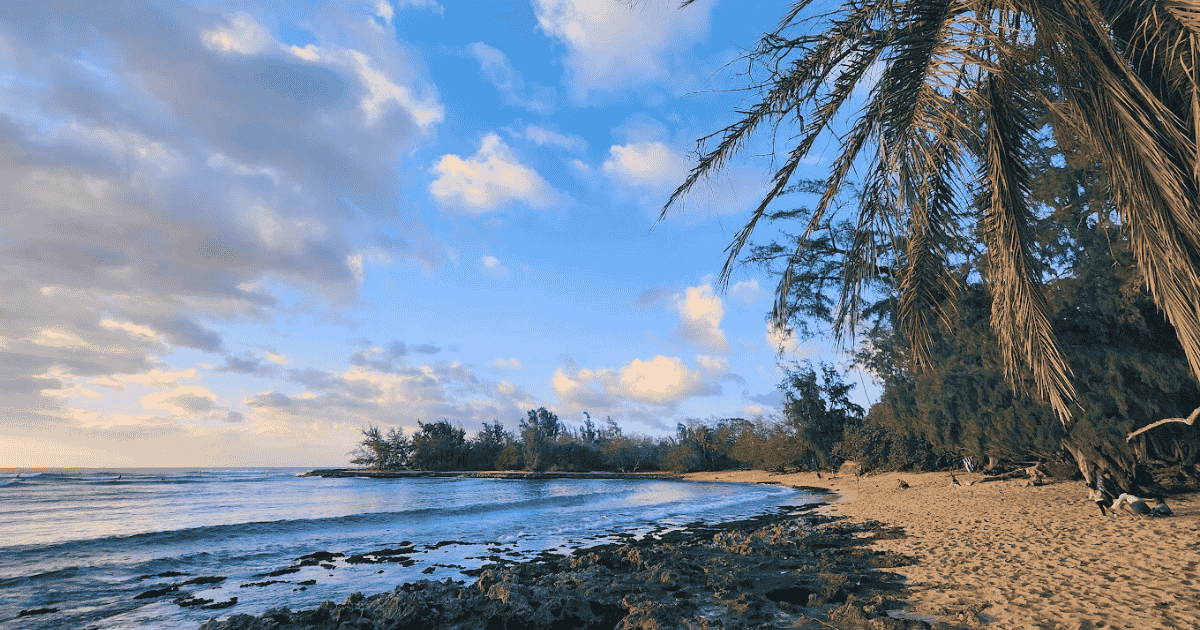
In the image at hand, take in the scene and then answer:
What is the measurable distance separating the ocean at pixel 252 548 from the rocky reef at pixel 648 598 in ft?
5.61

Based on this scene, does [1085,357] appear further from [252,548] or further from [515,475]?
[515,475]

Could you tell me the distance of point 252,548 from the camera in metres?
13.3

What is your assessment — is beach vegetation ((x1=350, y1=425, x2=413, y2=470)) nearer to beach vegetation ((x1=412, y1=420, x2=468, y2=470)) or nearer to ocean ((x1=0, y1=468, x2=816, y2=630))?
beach vegetation ((x1=412, y1=420, x2=468, y2=470))

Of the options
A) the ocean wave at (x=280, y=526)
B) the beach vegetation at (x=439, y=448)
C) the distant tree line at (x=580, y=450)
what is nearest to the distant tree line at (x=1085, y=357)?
the ocean wave at (x=280, y=526)

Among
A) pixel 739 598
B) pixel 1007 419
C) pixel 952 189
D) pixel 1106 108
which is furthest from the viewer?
pixel 1007 419

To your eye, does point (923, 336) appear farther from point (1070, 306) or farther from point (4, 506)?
point (4, 506)

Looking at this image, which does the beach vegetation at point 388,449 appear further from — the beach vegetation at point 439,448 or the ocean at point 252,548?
the ocean at point 252,548

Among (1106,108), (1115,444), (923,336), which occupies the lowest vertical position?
(1115,444)

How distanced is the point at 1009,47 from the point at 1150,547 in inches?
346

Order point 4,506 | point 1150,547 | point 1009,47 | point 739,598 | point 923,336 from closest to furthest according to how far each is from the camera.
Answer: point 1009,47
point 923,336
point 739,598
point 1150,547
point 4,506

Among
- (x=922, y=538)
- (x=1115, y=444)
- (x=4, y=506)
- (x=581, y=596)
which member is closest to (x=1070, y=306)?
(x=1115, y=444)

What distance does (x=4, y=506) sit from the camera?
2566 cm

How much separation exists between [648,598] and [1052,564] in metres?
5.74

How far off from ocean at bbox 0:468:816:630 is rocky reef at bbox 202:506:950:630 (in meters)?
1.71
